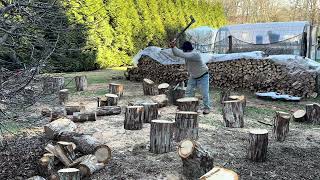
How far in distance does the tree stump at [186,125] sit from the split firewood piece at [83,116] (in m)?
1.80

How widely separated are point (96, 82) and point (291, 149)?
7387 millimetres

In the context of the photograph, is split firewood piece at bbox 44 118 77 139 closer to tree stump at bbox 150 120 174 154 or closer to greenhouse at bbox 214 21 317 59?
tree stump at bbox 150 120 174 154

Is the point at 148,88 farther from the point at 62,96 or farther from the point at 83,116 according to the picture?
the point at 83,116

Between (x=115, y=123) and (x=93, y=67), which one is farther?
(x=93, y=67)

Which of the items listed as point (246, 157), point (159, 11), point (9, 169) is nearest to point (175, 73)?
point (246, 157)

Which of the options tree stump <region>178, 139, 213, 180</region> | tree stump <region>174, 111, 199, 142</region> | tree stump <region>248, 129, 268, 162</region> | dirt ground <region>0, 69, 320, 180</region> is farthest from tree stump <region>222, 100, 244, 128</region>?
tree stump <region>178, 139, 213, 180</region>

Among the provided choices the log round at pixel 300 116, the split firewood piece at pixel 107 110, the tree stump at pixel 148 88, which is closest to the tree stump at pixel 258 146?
the log round at pixel 300 116

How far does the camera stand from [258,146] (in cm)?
419

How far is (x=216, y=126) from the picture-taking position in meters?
5.86

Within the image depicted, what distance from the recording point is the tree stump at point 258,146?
4.21 meters

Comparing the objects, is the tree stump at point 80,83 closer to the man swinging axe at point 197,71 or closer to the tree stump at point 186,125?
the man swinging axe at point 197,71

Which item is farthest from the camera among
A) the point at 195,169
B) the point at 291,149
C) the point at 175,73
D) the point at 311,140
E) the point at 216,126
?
the point at 175,73

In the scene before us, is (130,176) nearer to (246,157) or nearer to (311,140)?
(246,157)

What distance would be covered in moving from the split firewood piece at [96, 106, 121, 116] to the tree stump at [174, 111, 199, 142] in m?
2.03
